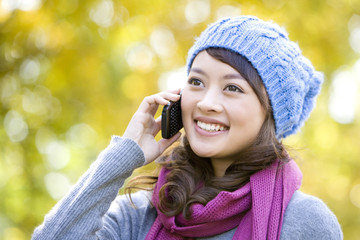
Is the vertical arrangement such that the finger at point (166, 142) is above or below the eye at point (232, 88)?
below

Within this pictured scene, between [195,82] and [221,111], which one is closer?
[221,111]

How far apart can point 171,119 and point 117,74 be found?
2423 mm

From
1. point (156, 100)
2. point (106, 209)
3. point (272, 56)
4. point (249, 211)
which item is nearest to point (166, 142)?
point (156, 100)

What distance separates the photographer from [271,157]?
1.93 meters

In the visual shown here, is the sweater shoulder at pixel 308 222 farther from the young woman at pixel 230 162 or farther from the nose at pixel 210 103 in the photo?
the nose at pixel 210 103

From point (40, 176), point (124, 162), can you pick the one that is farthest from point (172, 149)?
point (40, 176)

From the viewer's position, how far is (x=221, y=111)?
6.23 feet

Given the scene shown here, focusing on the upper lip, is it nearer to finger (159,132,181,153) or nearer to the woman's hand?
the woman's hand

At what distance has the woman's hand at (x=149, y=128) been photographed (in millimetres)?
2111

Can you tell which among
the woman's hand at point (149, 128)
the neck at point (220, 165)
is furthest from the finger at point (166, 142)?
the neck at point (220, 165)

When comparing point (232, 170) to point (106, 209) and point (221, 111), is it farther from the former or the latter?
point (106, 209)

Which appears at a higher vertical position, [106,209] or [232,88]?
[232,88]

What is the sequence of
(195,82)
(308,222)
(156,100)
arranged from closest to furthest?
(308,222) < (195,82) < (156,100)

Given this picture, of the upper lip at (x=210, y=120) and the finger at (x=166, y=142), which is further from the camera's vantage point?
the finger at (x=166, y=142)
